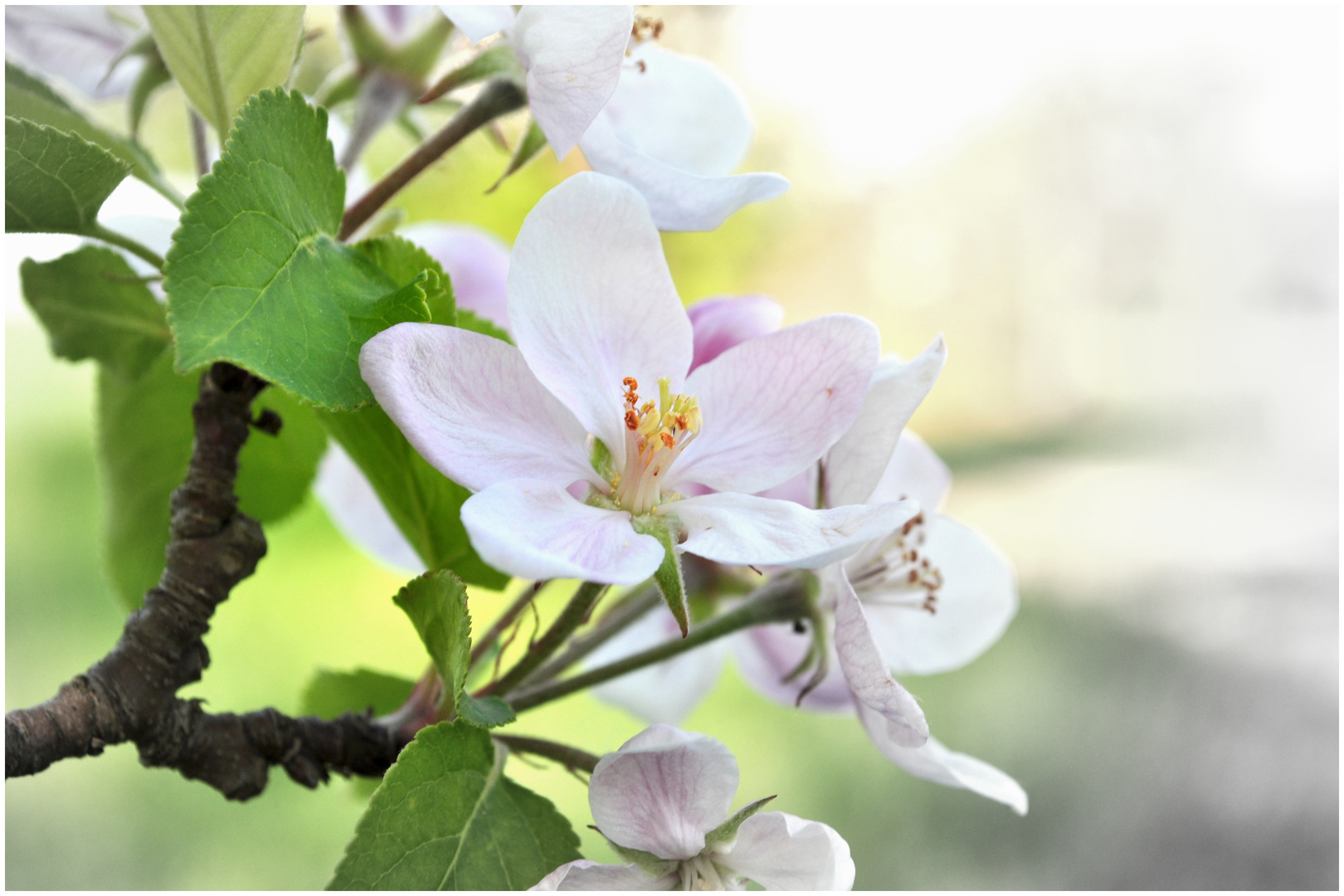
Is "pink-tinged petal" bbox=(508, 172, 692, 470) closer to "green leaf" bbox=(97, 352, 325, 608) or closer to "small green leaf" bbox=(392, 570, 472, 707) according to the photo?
"small green leaf" bbox=(392, 570, 472, 707)

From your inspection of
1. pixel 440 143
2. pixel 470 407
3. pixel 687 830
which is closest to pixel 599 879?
pixel 687 830

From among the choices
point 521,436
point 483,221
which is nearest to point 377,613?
point 483,221

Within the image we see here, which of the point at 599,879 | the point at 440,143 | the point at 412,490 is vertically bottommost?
the point at 599,879

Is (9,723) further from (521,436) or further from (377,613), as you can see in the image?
(377,613)

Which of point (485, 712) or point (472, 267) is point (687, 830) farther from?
point (472, 267)

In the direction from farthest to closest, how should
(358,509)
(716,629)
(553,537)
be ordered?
(358,509) → (716,629) → (553,537)

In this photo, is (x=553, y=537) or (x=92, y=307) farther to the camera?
(x=92, y=307)
